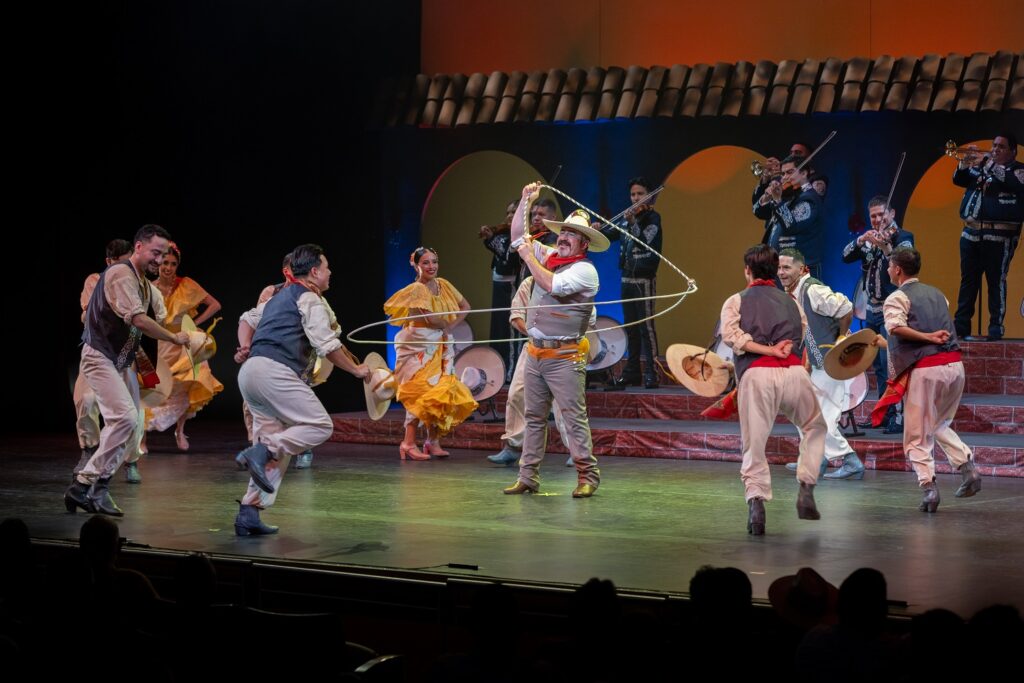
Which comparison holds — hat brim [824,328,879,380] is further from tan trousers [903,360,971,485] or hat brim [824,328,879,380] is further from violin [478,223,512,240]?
violin [478,223,512,240]

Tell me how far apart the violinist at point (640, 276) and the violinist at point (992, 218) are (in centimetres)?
288

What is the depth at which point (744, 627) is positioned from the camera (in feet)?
11.5

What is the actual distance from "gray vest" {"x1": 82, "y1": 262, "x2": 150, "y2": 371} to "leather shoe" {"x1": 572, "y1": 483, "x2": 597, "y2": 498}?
110 inches

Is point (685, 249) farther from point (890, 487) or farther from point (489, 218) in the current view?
point (890, 487)

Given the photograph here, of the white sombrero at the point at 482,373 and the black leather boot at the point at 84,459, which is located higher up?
the white sombrero at the point at 482,373

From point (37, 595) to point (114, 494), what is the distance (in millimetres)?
4561

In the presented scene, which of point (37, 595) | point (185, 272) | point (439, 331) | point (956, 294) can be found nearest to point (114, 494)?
point (439, 331)

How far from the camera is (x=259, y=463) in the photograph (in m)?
6.70

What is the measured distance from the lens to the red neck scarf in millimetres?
8250

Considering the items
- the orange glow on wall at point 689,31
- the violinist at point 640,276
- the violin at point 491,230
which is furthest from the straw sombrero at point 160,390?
the orange glow on wall at point 689,31

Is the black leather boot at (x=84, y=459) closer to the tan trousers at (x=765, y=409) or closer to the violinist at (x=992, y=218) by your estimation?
the tan trousers at (x=765, y=409)

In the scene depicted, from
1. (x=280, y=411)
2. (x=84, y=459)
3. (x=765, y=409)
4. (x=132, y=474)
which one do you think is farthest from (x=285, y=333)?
(x=132, y=474)

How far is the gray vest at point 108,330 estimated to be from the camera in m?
7.55

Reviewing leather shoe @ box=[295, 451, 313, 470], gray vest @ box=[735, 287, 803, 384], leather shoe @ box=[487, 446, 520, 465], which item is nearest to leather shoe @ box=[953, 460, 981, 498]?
gray vest @ box=[735, 287, 803, 384]
